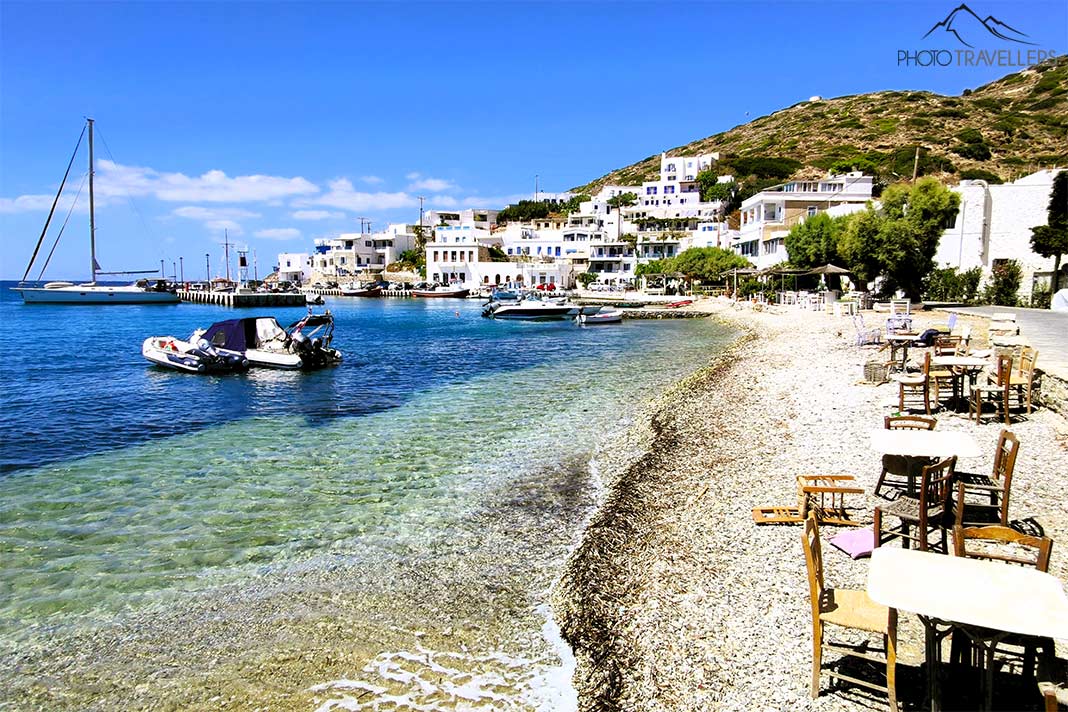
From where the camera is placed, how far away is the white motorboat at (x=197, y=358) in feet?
89.0

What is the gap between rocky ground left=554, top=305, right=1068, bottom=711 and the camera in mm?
5289

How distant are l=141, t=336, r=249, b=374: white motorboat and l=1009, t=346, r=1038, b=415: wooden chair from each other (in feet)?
86.2

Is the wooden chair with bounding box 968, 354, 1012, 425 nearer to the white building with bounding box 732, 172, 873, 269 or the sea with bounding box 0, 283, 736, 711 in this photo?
the sea with bounding box 0, 283, 736, 711

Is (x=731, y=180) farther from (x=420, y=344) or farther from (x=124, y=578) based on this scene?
(x=124, y=578)

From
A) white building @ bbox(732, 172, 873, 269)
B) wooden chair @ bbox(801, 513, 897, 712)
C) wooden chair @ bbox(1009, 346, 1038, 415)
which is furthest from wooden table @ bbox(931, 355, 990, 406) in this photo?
white building @ bbox(732, 172, 873, 269)

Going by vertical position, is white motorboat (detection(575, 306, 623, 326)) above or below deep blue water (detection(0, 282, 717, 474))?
above

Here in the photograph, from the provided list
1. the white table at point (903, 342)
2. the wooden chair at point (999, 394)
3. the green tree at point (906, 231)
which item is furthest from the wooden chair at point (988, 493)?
the green tree at point (906, 231)

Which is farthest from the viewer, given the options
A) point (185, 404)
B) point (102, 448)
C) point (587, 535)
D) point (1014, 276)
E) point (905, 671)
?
point (1014, 276)

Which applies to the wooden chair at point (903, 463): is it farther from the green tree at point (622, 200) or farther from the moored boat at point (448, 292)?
the green tree at point (622, 200)

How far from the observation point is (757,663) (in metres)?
5.39

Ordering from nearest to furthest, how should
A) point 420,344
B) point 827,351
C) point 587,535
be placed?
point 587,535 < point 827,351 < point 420,344

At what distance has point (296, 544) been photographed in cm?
885

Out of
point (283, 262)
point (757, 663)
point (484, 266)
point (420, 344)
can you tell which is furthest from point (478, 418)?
point (283, 262)

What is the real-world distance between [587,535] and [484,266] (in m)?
101
